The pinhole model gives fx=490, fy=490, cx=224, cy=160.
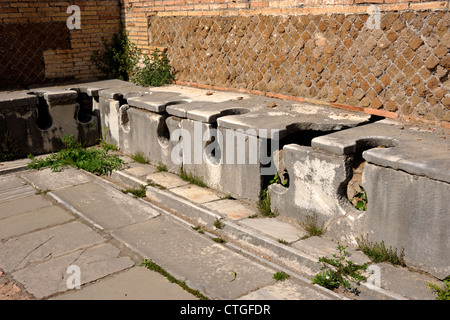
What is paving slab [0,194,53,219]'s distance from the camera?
18.7 ft

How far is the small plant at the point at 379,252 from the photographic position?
13.3ft

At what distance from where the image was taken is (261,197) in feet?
17.5

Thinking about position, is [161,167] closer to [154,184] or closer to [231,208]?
[154,184]

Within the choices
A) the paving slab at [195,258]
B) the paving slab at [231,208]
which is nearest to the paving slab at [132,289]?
the paving slab at [195,258]

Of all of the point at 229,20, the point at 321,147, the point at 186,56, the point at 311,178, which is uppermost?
the point at 229,20

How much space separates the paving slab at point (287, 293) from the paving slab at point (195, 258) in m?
0.08

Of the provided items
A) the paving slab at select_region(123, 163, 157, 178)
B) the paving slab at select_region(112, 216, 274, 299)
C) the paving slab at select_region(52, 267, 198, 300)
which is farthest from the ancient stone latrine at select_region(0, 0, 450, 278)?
the paving slab at select_region(52, 267, 198, 300)

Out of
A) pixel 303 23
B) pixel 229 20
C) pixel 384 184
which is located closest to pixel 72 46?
pixel 229 20

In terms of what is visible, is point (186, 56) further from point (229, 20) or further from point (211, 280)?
point (211, 280)

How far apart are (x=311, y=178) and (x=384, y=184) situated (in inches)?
32.0

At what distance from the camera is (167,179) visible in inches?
253

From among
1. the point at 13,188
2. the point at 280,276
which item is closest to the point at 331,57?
the point at 280,276

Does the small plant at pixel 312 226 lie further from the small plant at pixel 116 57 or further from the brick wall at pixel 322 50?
the small plant at pixel 116 57

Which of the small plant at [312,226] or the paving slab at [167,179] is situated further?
the paving slab at [167,179]
